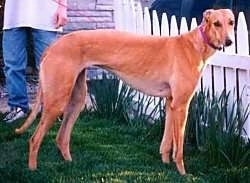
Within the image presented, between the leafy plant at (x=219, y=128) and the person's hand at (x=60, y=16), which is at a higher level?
the person's hand at (x=60, y=16)

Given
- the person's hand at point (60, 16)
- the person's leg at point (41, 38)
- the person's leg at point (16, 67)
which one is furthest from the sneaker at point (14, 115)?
the person's hand at point (60, 16)

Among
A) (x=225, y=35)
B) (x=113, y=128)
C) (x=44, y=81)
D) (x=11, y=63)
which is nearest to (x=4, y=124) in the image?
(x=11, y=63)

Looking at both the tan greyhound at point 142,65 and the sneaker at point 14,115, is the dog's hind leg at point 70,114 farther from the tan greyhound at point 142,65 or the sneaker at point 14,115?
the sneaker at point 14,115

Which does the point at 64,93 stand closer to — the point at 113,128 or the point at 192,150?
the point at 192,150

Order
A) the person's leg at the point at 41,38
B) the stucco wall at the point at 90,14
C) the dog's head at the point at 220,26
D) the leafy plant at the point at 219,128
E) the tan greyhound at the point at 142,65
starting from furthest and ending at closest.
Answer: the stucco wall at the point at 90,14, the person's leg at the point at 41,38, the leafy plant at the point at 219,128, the tan greyhound at the point at 142,65, the dog's head at the point at 220,26

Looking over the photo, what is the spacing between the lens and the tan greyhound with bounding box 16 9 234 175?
4.93 m

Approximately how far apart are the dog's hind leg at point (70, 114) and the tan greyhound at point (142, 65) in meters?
0.01

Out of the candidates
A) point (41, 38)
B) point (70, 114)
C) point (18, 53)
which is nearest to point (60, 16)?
point (41, 38)

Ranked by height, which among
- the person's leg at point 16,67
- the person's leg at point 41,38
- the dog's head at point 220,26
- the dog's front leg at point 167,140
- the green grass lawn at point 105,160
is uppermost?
the dog's head at point 220,26

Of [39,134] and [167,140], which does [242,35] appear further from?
[39,134]

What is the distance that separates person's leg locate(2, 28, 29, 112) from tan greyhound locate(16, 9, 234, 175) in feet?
5.94

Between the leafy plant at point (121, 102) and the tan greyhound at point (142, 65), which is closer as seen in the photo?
the tan greyhound at point (142, 65)

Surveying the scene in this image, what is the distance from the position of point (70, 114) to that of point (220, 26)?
1.56 meters

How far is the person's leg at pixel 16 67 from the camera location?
276 inches
